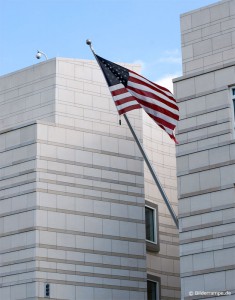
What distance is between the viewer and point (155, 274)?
138ft

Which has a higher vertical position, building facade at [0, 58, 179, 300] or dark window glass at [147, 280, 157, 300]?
building facade at [0, 58, 179, 300]

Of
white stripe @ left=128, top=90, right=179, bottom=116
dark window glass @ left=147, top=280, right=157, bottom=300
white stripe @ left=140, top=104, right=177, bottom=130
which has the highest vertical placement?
white stripe @ left=128, top=90, right=179, bottom=116

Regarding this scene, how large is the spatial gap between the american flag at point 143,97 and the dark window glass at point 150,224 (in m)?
9.14

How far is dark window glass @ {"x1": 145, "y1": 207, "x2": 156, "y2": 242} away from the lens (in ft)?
139

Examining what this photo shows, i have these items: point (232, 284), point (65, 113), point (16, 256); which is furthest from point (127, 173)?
point (232, 284)

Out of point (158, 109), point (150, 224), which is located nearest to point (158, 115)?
point (158, 109)

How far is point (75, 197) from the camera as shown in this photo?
40.0m

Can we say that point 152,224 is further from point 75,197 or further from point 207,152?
point 207,152

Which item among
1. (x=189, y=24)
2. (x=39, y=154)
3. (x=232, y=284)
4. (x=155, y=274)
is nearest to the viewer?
(x=232, y=284)

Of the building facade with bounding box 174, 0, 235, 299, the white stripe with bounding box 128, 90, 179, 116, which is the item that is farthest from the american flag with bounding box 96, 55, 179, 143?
the building facade with bounding box 174, 0, 235, 299

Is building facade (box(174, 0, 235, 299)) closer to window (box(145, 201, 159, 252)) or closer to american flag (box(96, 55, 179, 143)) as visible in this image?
american flag (box(96, 55, 179, 143))

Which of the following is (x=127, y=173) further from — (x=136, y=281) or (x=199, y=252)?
(x=199, y=252)

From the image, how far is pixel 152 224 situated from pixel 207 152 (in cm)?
895

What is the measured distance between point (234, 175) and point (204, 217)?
6.35 ft
